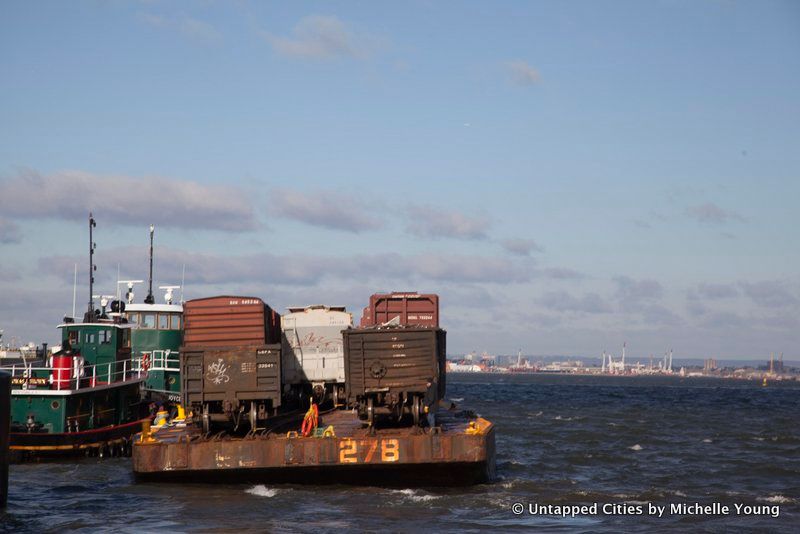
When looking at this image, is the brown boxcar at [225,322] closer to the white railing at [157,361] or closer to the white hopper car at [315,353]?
the white hopper car at [315,353]

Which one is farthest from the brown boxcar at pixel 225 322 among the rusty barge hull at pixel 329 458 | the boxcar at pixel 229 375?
the rusty barge hull at pixel 329 458

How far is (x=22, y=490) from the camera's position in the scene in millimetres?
26188

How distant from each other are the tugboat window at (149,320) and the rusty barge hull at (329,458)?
48.9 ft

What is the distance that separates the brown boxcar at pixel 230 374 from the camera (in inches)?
995

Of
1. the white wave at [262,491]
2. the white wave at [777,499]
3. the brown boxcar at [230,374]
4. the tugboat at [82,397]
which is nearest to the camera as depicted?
the white wave at [262,491]

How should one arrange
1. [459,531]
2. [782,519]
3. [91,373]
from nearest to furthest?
[459,531] < [782,519] < [91,373]

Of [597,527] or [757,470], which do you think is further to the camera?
[757,470]

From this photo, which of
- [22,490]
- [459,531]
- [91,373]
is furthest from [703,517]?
[91,373]

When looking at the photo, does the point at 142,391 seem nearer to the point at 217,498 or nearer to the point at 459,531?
the point at 217,498

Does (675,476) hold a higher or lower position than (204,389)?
lower

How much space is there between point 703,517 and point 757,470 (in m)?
11.9

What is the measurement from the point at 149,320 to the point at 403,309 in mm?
13983

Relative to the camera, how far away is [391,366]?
82.5ft

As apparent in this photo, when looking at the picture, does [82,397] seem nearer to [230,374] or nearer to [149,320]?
[149,320]
